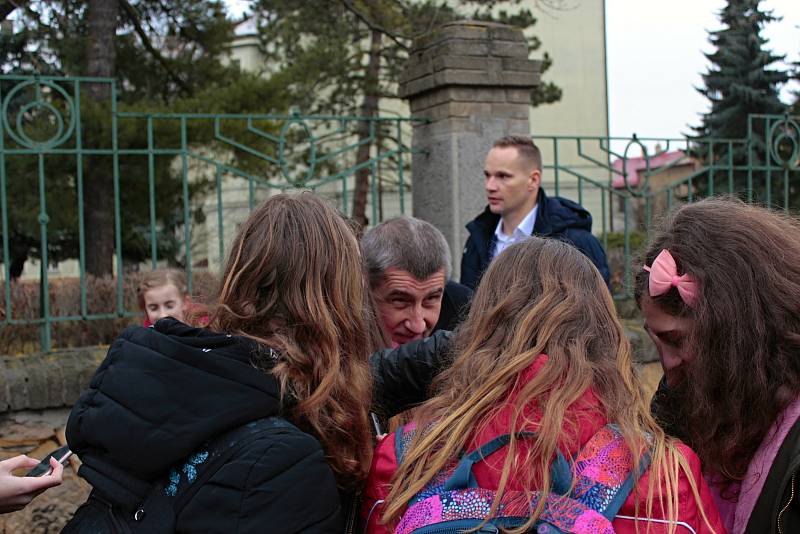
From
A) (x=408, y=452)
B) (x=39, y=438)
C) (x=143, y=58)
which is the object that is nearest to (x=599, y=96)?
(x=143, y=58)

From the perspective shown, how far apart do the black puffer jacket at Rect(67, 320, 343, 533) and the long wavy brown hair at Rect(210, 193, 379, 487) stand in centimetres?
11

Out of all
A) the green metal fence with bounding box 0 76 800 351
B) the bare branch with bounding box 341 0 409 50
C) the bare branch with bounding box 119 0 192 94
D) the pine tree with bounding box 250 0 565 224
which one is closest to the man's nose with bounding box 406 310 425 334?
the green metal fence with bounding box 0 76 800 351

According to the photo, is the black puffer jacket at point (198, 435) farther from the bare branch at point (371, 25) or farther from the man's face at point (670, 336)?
the bare branch at point (371, 25)

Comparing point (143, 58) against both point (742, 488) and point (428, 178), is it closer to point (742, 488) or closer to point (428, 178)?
point (428, 178)

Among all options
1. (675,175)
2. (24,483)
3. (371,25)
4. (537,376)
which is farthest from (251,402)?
(675,175)

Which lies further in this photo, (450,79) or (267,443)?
(450,79)

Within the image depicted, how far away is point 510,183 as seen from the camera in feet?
13.4

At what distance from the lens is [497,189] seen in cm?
410

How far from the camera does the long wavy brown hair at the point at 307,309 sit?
1.61 meters

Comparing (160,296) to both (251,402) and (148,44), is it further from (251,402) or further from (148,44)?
(148,44)

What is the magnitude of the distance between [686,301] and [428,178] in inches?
145

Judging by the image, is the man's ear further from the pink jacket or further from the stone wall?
the pink jacket

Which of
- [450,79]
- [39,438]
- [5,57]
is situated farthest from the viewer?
[5,57]

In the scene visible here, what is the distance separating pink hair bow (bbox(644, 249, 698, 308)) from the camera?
170 cm
